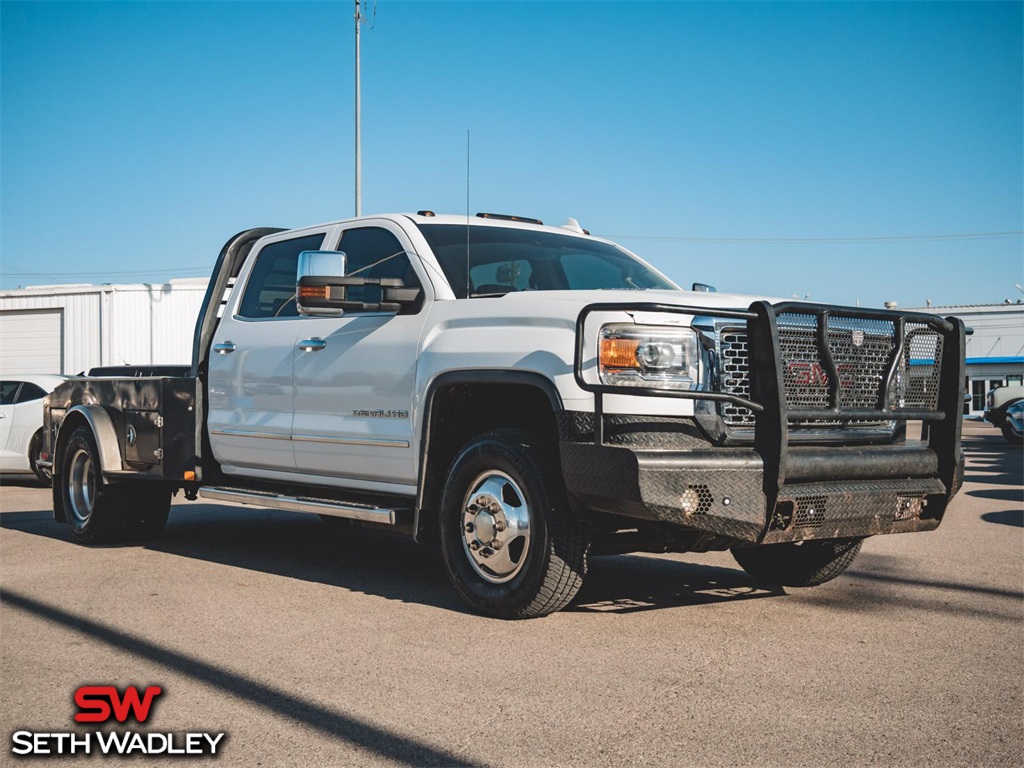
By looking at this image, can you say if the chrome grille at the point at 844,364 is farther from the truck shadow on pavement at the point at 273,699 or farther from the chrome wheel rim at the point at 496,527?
the truck shadow on pavement at the point at 273,699

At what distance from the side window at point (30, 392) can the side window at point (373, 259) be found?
336 inches

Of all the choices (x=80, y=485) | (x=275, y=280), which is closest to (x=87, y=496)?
(x=80, y=485)

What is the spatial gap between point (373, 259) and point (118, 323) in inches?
1065

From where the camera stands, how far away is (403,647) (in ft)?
16.4

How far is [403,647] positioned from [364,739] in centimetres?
128

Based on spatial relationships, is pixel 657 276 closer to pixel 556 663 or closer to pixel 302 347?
pixel 302 347

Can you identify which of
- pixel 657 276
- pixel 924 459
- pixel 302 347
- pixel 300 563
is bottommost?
pixel 300 563

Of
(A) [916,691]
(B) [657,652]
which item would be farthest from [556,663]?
(A) [916,691]

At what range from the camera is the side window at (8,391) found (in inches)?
553

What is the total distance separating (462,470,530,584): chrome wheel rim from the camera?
17.8ft

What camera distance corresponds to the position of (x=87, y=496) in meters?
8.66

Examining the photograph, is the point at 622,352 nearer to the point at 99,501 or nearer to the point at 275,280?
the point at 275,280

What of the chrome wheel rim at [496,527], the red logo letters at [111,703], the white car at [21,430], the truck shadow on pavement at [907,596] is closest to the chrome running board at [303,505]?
the chrome wheel rim at [496,527]

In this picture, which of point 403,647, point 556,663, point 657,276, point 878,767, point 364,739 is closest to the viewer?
point 878,767
